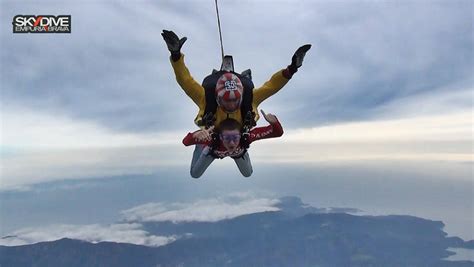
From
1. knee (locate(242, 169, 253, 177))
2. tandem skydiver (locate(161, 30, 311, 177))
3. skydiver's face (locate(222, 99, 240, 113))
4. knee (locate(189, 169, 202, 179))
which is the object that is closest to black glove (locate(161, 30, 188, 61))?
tandem skydiver (locate(161, 30, 311, 177))

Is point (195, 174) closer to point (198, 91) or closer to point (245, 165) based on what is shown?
point (245, 165)

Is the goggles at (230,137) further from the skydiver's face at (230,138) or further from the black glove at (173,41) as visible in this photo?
the black glove at (173,41)

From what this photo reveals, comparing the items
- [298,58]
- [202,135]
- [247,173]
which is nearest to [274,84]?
[298,58]

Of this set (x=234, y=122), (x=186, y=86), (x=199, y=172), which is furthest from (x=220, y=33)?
(x=199, y=172)

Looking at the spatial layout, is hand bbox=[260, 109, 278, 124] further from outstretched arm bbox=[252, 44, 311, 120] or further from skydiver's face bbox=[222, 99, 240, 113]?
outstretched arm bbox=[252, 44, 311, 120]

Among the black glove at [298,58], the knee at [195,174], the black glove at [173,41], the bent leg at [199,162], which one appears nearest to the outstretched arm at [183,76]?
the black glove at [173,41]

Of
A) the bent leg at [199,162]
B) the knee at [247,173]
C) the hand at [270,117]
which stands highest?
the hand at [270,117]

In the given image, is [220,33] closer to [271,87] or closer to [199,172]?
[271,87]
